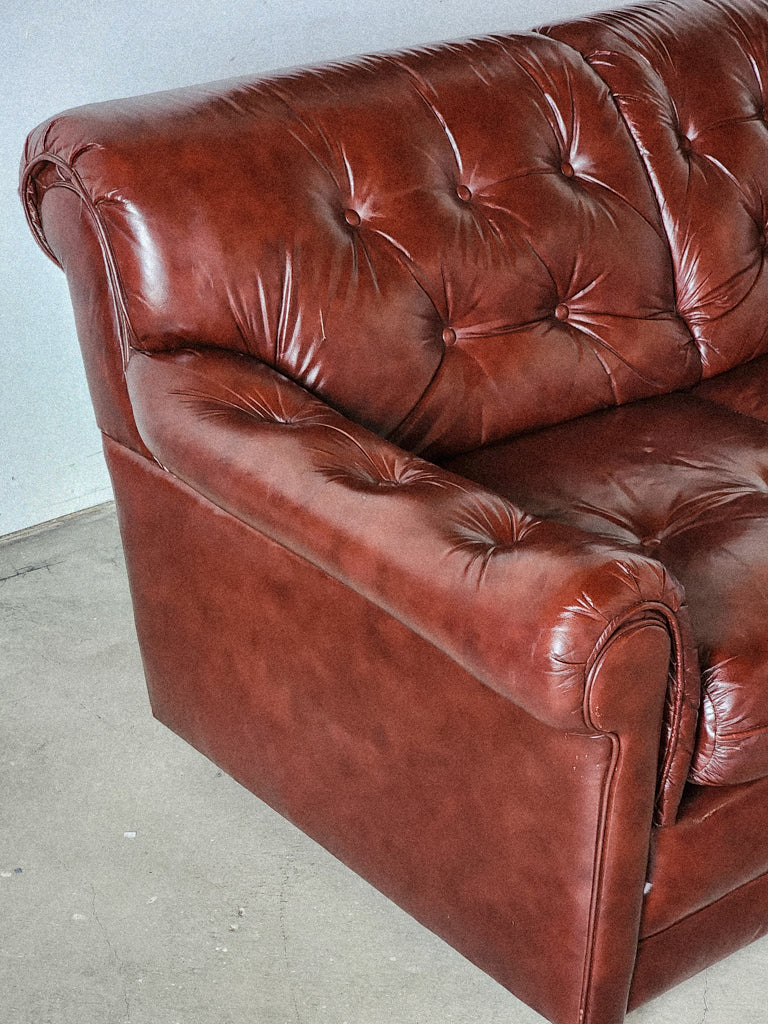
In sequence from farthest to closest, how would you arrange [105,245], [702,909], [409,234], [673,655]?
[409,234]
[105,245]
[702,909]
[673,655]

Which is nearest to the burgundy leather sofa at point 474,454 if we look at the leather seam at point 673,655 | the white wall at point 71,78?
the leather seam at point 673,655

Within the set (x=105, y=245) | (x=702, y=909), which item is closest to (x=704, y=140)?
(x=105, y=245)

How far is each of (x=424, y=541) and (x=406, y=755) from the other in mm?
306

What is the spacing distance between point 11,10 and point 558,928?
170 centimetres

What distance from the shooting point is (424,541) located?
1232 millimetres

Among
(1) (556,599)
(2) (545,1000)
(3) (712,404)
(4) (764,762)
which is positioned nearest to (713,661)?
(4) (764,762)

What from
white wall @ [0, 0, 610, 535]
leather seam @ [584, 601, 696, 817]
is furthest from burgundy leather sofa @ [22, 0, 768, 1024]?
white wall @ [0, 0, 610, 535]

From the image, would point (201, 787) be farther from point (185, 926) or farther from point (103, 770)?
point (185, 926)

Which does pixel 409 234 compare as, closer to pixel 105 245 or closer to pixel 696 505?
pixel 105 245

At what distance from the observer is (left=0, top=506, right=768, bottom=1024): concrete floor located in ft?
4.85

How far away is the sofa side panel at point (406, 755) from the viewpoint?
4.14 feet

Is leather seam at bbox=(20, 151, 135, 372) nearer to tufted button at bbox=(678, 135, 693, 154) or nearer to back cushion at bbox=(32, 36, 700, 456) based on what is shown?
back cushion at bbox=(32, 36, 700, 456)

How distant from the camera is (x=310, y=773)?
158cm

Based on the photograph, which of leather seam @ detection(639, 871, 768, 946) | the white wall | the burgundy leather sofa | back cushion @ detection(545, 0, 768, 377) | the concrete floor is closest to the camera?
the burgundy leather sofa
